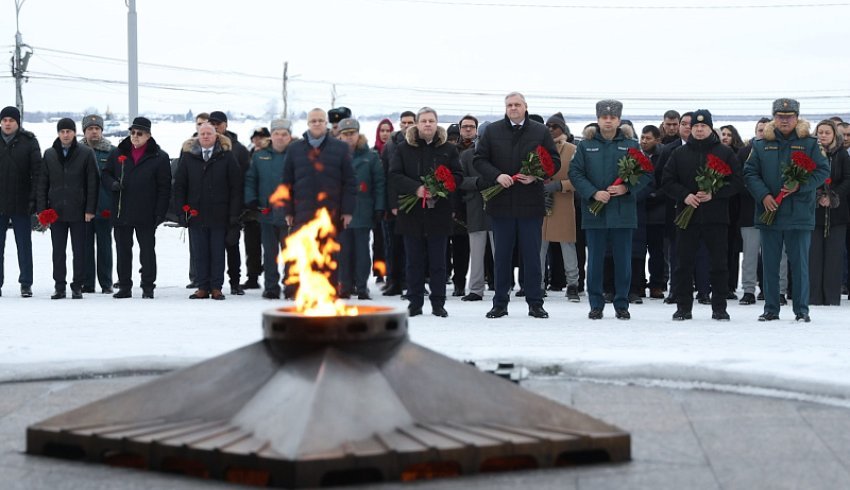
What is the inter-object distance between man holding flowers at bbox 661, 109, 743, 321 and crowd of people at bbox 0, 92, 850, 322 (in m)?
0.02

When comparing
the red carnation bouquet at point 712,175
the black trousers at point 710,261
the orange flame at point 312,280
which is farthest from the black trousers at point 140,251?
A: the orange flame at point 312,280

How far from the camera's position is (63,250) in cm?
1549

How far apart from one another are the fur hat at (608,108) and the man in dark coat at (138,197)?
18.4ft

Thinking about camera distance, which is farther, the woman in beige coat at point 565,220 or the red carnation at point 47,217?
the woman in beige coat at point 565,220

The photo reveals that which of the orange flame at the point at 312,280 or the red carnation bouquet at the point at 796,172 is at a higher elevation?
the red carnation bouquet at the point at 796,172

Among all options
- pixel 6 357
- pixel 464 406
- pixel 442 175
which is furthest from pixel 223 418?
pixel 442 175

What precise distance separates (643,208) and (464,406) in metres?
9.74

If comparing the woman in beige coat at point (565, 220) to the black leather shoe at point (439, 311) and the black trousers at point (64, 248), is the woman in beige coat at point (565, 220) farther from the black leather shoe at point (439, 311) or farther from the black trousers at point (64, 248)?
the black trousers at point (64, 248)

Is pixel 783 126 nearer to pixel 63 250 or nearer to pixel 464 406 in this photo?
pixel 464 406

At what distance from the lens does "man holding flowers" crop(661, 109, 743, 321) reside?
40.7 feet

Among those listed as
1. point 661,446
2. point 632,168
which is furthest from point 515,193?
point 661,446

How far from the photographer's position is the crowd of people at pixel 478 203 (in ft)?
40.9

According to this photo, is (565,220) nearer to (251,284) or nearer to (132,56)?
(251,284)

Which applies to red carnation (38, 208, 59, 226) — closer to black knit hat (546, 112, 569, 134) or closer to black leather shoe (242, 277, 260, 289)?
black leather shoe (242, 277, 260, 289)
